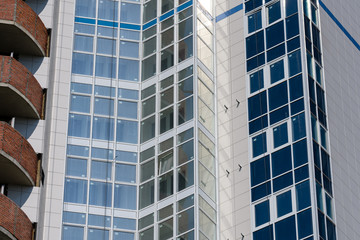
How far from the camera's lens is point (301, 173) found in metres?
46.0

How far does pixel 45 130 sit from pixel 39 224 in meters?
4.80

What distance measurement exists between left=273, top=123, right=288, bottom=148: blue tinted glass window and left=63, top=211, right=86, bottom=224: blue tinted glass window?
31.1ft

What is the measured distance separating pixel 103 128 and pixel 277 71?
8.94 m

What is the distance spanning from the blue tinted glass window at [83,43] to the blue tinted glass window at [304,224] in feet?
48.7

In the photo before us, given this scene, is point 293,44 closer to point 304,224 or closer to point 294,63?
point 294,63

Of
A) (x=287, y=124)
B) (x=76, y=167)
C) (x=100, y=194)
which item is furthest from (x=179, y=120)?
(x=287, y=124)

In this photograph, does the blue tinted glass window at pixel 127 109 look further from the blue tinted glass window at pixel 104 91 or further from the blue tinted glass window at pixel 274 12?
the blue tinted glass window at pixel 274 12

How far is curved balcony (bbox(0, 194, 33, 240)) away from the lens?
43.9 metres

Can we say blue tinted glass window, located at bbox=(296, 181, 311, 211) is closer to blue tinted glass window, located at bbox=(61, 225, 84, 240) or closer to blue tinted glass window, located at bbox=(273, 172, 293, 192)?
blue tinted glass window, located at bbox=(273, 172, 293, 192)

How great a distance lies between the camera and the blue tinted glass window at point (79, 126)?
5059cm

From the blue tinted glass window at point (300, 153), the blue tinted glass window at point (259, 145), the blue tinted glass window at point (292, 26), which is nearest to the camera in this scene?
the blue tinted glass window at point (300, 153)

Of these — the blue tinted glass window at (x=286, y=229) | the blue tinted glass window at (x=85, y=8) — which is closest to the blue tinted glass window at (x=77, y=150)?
the blue tinted glass window at (x=85, y=8)

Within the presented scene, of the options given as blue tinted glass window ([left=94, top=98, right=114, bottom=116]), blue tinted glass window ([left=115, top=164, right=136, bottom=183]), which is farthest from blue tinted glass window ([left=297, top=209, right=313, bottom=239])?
blue tinted glass window ([left=94, top=98, right=114, bottom=116])

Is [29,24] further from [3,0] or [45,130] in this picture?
[45,130]
